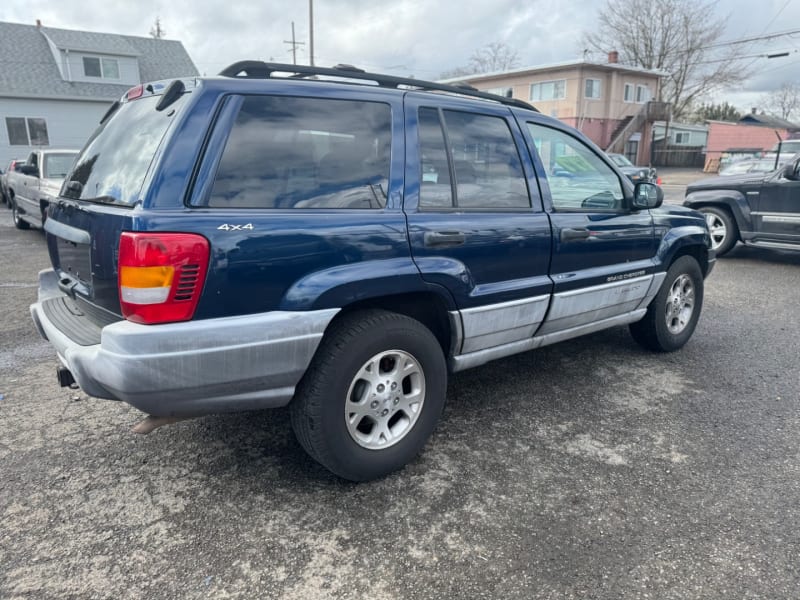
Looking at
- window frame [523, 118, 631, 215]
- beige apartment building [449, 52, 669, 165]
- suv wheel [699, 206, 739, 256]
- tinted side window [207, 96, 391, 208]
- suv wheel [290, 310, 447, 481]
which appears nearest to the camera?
tinted side window [207, 96, 391, 208]

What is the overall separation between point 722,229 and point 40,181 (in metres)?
11.1

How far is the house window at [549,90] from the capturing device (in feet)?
120

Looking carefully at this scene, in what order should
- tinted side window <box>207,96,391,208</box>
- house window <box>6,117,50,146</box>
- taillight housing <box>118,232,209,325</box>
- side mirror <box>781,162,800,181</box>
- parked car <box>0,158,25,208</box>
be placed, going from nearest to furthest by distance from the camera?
taillight housing <box>118,232,209,325</box> < tinted side window <box>207,96,391,208</box> < side mirror <box>781,162,800,181</box> < parked car <box>0,158,25,208</box> < house window <box>6,117,50,146</box>

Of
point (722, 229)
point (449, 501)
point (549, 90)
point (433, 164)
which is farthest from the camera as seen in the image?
point (549, 90)

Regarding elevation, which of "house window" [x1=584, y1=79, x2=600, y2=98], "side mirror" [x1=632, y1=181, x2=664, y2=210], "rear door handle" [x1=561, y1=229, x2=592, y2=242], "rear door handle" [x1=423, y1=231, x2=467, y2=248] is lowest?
"rear door handle" [x1=561, y1=229, x2=592, y2=242]

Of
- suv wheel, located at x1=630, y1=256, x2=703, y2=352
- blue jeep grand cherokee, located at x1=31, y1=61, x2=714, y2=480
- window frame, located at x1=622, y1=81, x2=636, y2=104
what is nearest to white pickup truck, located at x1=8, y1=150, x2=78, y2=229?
blue jeep grand cherokee, located at x1=31, y1=61, x2=714, y2=480

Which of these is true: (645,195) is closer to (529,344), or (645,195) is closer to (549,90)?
(529,344)

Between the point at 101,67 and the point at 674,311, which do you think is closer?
the point at 674,311

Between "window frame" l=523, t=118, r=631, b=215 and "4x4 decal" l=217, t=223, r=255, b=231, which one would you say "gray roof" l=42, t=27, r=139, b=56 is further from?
"4x4 decal" l=217, t=223, r=255, b=231

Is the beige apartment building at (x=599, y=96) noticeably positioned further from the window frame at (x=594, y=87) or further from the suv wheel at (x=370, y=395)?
the suv wheel at (x=370, y=395)

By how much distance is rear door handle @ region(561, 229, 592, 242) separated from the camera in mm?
3619

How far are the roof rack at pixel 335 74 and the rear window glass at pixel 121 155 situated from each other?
333 millimetres

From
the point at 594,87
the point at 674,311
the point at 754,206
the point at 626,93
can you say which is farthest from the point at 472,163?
the point at 626,93

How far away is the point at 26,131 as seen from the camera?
82.5 ft
